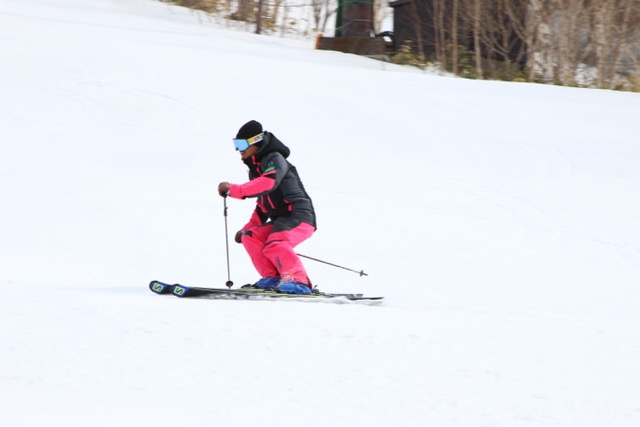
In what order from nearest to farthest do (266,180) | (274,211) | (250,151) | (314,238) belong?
1. (266,180)
2. (250,151)
3. (274,211)
4. (314,238)

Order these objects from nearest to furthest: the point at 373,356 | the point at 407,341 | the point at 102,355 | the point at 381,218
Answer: the point at 102,355, the point at 373,356, the point at 407,341, the point at 381,218

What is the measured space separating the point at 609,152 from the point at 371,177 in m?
4.40

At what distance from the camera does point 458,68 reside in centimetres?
2234

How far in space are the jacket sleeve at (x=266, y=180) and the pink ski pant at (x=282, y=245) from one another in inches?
18.9

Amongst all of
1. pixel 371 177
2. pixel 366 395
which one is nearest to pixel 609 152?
pixel 371 177

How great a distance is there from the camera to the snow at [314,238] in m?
3.95

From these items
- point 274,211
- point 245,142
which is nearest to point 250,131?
point 245,142

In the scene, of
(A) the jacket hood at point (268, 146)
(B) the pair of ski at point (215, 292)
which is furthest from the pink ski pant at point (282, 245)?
(A) the jacket hood at point (268, 146)

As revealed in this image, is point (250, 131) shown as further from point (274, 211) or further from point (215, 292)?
point (215, 292)

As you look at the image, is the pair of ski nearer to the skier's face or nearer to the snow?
the snow

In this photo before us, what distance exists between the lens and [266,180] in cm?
628

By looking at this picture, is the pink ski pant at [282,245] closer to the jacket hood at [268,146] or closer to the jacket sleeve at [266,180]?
the jacket sleeve at [266,180]

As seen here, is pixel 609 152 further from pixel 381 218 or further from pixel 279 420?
pixel 279 420

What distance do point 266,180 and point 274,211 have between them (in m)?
0.52
